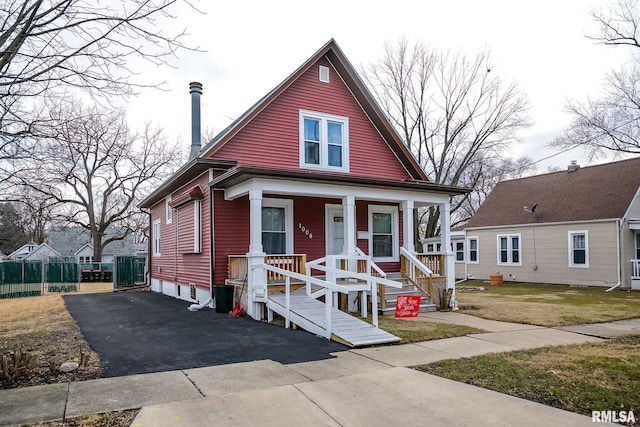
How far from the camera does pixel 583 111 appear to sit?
26219mm

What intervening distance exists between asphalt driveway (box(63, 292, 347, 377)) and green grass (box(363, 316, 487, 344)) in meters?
1.49

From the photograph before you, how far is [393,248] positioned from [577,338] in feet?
25.1

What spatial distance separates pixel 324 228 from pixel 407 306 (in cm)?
447

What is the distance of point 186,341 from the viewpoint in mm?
8203

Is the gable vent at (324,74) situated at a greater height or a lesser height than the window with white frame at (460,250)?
greater

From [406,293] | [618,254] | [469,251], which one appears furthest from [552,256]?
[406,293]

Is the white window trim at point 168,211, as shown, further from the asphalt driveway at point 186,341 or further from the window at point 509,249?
the window at point 509,249

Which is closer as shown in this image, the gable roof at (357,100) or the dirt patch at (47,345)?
the dirt patch at (47,345)

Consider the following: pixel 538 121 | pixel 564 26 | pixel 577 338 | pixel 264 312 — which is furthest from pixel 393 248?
pixel 538 121

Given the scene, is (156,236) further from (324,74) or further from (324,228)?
(324,74)

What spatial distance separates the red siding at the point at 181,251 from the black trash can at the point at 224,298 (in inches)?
40.6

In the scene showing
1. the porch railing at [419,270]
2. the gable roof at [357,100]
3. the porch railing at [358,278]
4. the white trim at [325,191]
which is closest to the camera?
the porch railing at [358,278]

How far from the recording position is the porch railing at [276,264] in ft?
37.3

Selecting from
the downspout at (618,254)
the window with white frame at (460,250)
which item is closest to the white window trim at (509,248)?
the window with white frame at (460,250)
